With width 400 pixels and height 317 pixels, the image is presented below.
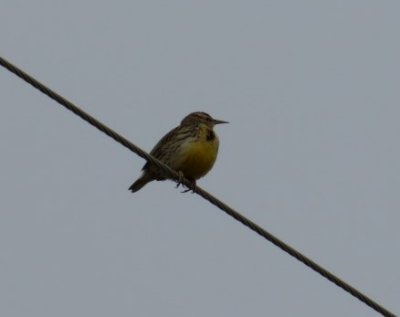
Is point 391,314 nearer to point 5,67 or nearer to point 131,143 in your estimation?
point 131,143

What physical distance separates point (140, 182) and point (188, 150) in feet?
3.27

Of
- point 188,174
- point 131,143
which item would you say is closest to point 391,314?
point 131,143

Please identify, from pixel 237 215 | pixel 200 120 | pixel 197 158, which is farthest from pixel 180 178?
pixel 237 215

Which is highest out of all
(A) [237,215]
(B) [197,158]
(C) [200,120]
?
(C) [200,120]

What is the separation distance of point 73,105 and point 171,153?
4610mm

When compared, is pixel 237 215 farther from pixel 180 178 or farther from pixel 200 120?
pixel 200 120

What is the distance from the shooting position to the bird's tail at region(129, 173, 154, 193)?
13227 mm

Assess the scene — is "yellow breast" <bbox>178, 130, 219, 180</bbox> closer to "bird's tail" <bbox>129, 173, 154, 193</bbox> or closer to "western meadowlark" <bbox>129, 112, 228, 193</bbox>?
"western meadowlark" <bbox>129, 112, 228, 193</bbox>

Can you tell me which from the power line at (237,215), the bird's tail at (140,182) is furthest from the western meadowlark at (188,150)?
the power line at (237,215)

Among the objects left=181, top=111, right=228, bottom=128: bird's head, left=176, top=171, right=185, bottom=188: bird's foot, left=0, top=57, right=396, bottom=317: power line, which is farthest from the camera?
left=181, top=111, right=228, bottom=128: bird's head

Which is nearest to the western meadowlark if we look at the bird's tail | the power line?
the bird's tail

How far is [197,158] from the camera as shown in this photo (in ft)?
41.1

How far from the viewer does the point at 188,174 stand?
12.5 meters

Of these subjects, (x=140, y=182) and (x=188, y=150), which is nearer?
(x=188, y=150)
